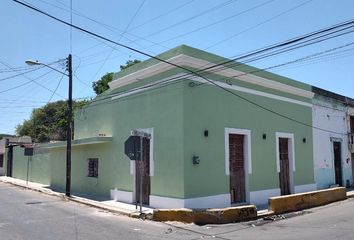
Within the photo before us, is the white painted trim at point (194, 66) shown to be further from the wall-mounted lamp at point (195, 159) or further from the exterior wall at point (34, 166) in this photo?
the exterior wall at point (34, 166)

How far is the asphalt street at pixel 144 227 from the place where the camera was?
32.0 feet

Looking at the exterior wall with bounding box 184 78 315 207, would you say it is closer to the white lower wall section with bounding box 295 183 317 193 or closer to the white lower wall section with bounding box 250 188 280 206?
the white lower wall section with bounding box 250 188 280 206

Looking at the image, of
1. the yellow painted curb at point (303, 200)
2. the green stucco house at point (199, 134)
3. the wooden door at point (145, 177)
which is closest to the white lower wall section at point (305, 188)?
the green stucco house at point (199, 134)

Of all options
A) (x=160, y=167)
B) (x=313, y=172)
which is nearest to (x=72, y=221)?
(x=160, y=167)

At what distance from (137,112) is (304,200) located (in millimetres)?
7953

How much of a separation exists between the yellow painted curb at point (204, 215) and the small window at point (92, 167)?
787cm

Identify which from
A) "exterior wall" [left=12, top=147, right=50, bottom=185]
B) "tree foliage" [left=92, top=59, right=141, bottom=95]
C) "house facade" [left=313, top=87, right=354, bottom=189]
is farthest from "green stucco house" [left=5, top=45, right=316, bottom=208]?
"tree foliage" [left=92, top=59, right=141, bottom=95]

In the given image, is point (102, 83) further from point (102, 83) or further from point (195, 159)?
point (195, 159)

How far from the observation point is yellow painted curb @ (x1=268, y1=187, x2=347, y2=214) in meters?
14.1

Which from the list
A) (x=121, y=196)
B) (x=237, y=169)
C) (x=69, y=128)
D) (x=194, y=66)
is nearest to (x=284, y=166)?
(x=237, y=169)

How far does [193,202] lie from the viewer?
1409 centimetres

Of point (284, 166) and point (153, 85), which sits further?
point (284, 166)

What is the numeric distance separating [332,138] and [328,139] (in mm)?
534

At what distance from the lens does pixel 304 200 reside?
50.9 ft
